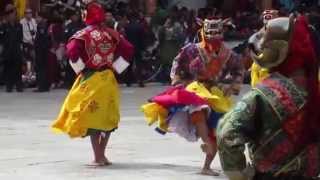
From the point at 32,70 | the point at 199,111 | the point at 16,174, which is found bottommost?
the point at 32,70

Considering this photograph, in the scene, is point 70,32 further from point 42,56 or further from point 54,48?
point 42,56

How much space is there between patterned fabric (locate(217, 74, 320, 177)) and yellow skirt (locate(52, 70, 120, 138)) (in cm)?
549

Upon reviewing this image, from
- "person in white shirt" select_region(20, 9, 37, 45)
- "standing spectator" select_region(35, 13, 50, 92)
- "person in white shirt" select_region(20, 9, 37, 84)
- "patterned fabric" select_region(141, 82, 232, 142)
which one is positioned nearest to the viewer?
"patterned fabric" select_region(141, 82, 232, 142)

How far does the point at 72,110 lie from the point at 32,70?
10438mm

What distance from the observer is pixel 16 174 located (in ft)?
31.3

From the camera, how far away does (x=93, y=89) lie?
991cm

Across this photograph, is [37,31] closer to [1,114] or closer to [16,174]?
[1,114]

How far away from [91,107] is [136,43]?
10.5m

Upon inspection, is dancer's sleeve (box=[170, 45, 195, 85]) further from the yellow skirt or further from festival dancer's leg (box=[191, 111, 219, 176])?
the yellow skirt

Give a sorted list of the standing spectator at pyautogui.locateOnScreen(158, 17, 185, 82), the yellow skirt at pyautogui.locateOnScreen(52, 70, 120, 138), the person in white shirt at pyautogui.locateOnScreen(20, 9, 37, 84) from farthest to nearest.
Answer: the standing spectator at pyautogui.locateOnScreen(158, 17, 185, 82), the person in white shirt at pyautogui.locateOnScreen(20, 9, 37, 84), the yellow skirt at pyautogui.locateOnScreen(52, 70, 120, 138)

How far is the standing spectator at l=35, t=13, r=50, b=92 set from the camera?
19203mm

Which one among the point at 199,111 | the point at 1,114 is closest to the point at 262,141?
the point at 199,111

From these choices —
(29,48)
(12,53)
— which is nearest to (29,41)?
(29,48)

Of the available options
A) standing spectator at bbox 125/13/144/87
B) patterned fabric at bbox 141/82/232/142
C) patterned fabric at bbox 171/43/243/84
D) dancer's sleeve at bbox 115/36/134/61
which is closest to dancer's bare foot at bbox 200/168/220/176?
patterned fabric at bbox 141/82/232/142
